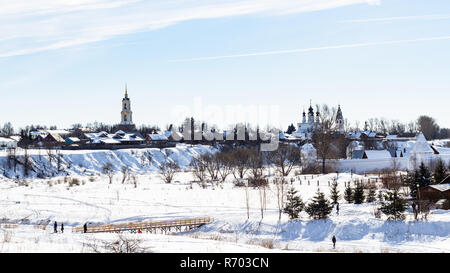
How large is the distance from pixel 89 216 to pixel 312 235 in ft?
44.7

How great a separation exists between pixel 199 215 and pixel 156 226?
3.95 metres

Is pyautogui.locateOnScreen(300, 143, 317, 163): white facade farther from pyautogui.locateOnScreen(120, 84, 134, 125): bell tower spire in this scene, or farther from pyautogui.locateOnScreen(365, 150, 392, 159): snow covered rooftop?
pyautogui.locateOnScreen(120, 84, 134, 125): bell tower spire

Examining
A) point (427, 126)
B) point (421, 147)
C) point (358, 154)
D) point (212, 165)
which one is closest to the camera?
point (421, 147)

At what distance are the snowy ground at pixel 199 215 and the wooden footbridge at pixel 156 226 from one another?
80 centimetres

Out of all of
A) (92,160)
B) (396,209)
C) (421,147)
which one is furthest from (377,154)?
(92,160)

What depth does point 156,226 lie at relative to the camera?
25.3 metres

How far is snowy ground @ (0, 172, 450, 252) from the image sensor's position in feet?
55.4

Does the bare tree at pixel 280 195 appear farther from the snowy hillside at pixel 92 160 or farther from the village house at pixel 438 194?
the snowy hillside at pixel 92 160

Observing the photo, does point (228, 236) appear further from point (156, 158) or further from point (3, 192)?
point (156, 158)

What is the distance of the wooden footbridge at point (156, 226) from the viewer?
24116 millimetres

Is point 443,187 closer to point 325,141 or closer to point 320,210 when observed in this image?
point 320,210

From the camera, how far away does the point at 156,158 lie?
217 feet

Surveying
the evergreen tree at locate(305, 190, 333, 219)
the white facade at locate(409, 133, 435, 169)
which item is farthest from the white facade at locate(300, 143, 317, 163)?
the evergreen tree at locate(305, 190, 333, 219)
